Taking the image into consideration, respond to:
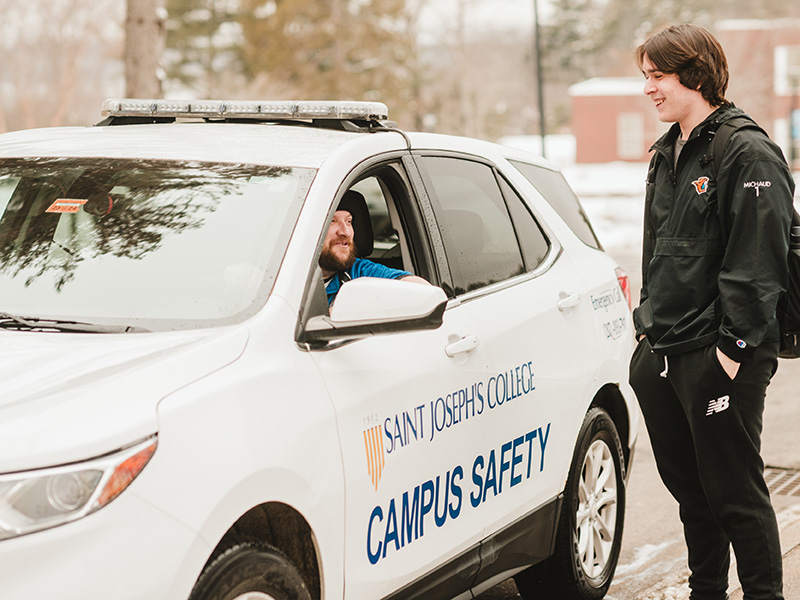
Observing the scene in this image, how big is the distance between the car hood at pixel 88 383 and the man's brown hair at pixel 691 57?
1784 mm

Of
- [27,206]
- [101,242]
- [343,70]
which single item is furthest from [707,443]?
[343,70]

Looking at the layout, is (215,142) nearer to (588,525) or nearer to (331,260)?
(331,260)

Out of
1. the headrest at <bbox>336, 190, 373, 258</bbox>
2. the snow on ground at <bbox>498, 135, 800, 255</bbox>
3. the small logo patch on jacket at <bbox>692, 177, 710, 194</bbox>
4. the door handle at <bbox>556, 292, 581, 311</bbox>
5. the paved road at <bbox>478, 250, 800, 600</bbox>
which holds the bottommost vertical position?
the snow on ground at <bbox>498, 135, 800, 255</bbox>

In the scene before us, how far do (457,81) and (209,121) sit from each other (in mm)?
52073

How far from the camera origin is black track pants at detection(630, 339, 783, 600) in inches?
149

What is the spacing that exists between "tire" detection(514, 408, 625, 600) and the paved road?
0.88ft

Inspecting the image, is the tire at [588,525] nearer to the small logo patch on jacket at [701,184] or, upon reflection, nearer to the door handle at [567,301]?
the door handle at [567,301]

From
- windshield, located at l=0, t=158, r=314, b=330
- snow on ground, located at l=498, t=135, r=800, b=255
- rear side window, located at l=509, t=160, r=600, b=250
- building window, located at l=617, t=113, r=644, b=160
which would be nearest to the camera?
windshield, located at l=0, t=158, r=314, b=330

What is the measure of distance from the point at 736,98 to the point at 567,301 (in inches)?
1917

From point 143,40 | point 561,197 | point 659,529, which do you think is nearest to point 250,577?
point 561,197

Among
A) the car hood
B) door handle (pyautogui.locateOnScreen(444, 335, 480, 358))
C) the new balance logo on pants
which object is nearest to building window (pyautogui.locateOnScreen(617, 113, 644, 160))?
the new balance logo on pants

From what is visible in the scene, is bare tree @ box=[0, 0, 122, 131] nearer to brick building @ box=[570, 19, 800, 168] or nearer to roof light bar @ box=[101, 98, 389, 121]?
brick building @ box=[570, 19, 800, 168]

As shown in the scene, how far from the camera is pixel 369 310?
3062 millimetres

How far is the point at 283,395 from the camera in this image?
286 cm
